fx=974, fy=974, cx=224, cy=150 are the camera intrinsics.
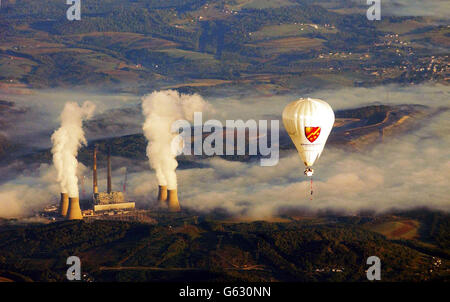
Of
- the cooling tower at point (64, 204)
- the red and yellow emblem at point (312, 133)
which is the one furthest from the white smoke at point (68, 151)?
the red and yellow emblem at point (312, 133)

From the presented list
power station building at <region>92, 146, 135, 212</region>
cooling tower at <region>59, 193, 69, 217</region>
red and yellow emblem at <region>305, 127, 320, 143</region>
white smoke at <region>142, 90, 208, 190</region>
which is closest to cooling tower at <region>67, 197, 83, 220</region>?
cooling tower at <region>59, 193, 69, 217</region>

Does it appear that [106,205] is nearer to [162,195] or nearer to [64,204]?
[64,204]

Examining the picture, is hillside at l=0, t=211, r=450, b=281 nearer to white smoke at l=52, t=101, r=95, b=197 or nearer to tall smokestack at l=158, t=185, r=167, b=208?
tall smokestack at l=158, t=185, r=167, b=208

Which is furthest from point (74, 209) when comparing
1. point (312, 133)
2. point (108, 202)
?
point (312, 133)

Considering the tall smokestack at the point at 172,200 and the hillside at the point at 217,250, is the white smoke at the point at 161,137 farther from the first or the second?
the hillside at the point at 217,250
